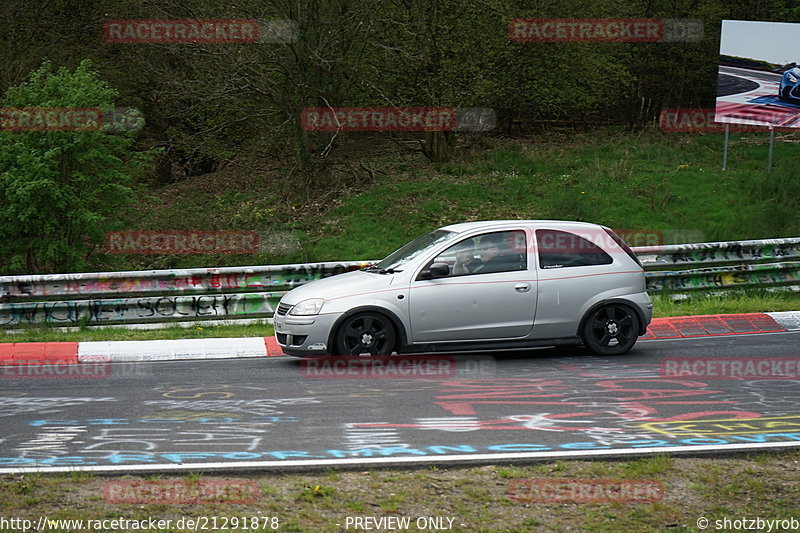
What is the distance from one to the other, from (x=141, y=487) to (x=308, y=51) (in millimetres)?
19071

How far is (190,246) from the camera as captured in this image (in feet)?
77.2

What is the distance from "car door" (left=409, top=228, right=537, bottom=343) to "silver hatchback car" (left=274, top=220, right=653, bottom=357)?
1cm

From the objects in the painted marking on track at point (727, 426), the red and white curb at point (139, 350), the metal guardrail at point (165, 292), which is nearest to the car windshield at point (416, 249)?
the red and white curb at point (139, 350)

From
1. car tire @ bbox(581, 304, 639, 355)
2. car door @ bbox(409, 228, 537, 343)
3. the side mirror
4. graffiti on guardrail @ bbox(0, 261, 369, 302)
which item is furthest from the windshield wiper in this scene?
car tire @ bbox(581, 304, 639, 355)

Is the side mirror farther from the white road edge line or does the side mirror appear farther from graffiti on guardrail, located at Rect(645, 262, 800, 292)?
graffiti on guardrail, located at Rect(645, 262, 800, 292)

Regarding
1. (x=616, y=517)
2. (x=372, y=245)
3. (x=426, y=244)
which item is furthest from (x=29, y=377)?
(x=372, y=245)

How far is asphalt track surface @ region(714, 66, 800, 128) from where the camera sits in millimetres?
22000

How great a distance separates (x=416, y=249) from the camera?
10.6m

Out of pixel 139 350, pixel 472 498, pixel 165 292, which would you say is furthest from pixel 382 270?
pixel 472 498

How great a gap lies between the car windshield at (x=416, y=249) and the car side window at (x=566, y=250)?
1.05 metres

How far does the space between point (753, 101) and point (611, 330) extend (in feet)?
46.2

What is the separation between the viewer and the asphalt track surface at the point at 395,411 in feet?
21.0

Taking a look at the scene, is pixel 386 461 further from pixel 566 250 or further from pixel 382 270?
pixel 566 250

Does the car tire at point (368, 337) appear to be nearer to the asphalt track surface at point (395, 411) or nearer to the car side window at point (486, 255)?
the asphalt track surface at point (395, 411)
